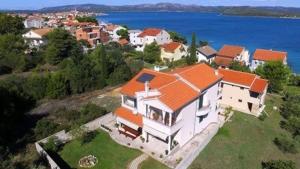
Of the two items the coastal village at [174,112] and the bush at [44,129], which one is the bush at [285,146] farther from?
the bush at [44,129]

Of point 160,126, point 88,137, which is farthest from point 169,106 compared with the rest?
point 88,137

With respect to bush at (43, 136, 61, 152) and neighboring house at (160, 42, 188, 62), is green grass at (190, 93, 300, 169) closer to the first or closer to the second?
bush at (43, 136, 61, 152)

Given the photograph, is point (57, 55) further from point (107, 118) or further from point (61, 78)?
point (107, 118)

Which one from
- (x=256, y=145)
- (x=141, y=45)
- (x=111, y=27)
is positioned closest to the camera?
(x=256, y=145)

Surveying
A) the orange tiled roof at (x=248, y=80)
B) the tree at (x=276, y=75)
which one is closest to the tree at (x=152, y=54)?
the tree at (x=276, y=75)

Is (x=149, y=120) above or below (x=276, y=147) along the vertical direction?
above

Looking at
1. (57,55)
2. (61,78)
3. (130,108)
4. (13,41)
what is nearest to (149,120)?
(130,108)

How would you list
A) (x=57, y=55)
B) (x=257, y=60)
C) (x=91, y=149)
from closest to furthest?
(x=91, y=149)
(x=57, y=55)
(x=257, y=60)
